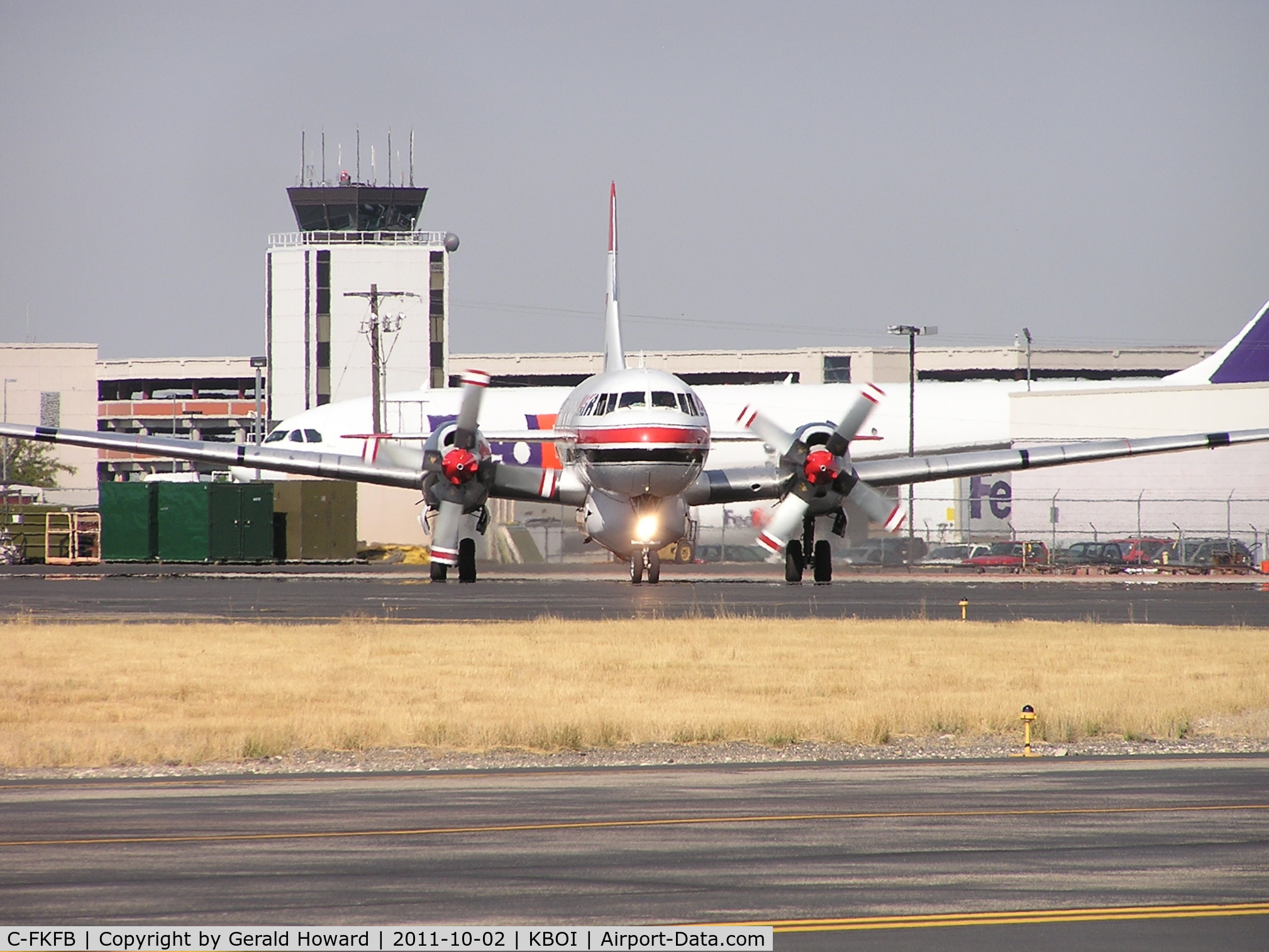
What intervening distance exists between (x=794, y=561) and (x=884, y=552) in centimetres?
2507

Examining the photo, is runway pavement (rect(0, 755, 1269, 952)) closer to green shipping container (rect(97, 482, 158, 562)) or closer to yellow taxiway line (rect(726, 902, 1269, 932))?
yellow taxiway line (rect(726, 902, 1269, 932))

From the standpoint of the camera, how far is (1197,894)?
8.43 meters

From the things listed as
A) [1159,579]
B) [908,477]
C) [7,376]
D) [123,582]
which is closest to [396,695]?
[908,477]

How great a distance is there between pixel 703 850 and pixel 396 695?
1151cm

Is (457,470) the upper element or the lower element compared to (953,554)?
upper

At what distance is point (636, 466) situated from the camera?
3488cm

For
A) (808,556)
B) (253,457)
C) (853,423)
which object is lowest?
(808,556)

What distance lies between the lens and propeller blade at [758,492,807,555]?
126 feet

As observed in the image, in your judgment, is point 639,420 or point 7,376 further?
point 7,376

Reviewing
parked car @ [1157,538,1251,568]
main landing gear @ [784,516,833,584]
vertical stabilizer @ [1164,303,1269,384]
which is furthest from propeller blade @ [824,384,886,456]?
vertical stabilizer @ [1164,303,1269,384]

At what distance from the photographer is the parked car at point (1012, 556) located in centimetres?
6003

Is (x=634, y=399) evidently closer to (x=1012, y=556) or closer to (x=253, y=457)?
(x=253, y=457)

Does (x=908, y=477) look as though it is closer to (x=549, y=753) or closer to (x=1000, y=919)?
(x=549, y=753)

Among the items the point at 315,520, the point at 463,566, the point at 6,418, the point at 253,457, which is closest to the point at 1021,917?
the point at 463,566
